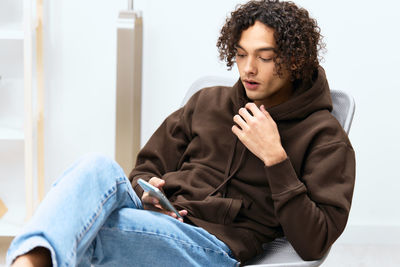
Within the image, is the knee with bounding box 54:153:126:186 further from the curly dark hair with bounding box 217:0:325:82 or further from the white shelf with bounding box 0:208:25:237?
the white shelf with bounding box 0:208:25:237

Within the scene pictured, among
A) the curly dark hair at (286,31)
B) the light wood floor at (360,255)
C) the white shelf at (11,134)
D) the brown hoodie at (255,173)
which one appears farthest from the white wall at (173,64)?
the curly dark hair at (286,31)

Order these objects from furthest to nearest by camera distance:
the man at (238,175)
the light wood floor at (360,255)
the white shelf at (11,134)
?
the light wood floor at (360,255)
the white shelf at (11,134)
the man at (238,175)

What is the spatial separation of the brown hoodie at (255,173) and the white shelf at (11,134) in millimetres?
823

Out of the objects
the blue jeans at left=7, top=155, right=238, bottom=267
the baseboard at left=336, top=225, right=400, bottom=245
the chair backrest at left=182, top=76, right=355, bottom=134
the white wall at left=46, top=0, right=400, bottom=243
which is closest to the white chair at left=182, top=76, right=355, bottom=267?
the chair backrest at left=182, top=76, right=355, bottom=134

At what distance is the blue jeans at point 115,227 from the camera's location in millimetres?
1169

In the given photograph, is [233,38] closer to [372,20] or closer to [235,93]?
[235,93]

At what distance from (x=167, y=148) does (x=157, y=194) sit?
0.35 metres

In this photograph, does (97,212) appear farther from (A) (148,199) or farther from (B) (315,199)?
(B) (315,199)

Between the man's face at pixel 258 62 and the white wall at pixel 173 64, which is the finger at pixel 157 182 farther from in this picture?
the white wall at pixel 173 64

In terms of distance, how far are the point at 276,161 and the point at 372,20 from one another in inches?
55.1

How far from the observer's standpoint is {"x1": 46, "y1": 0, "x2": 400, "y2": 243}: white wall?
251cm

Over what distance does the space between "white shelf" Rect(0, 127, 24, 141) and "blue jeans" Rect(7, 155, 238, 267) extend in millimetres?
1039

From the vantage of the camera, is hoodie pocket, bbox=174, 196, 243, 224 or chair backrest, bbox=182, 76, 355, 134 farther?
chair backrest, bbox=182, 76, 355, 134

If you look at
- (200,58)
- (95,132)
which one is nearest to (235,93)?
(200,58)
